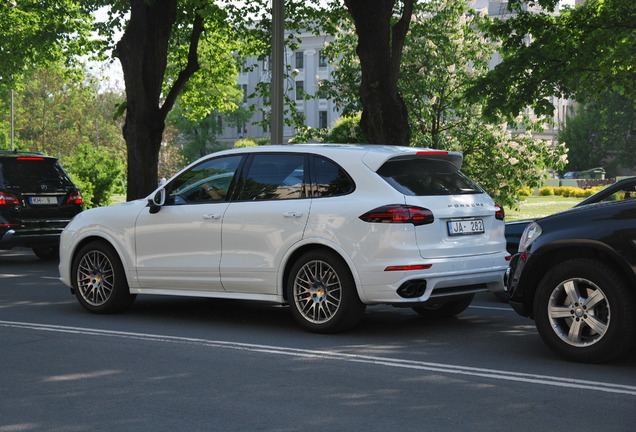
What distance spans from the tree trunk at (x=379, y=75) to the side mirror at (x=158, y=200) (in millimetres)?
7565

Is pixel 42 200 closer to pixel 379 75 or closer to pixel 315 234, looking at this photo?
pixel 379 75

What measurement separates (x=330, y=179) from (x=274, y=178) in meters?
0.67

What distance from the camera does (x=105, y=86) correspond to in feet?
242

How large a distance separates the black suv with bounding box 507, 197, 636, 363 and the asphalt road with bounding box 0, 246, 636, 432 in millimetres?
205

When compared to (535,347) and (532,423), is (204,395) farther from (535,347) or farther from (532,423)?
(535,347)

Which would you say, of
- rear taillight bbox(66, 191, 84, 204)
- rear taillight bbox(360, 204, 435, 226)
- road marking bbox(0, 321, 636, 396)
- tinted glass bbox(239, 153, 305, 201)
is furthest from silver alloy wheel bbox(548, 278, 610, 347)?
rear taillight bbox(66, 191, 84, 204)

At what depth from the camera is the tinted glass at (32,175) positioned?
16.8 metres

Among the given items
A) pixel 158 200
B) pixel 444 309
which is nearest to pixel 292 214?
pixel 158 200

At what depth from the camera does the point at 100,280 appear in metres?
10.5

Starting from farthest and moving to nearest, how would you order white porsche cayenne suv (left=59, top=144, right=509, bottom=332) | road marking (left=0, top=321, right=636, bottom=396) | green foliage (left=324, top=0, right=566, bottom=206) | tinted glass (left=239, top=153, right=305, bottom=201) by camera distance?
green foliage (left=324, top=0, right=566, bottom=206), tinted glass (left=239, top=153, right=305, bottom=201), white porsche cayenne suv (left=59, top=144, right=509, bottom=332), road marking (left=0, top=321, right=636, bottom=396)

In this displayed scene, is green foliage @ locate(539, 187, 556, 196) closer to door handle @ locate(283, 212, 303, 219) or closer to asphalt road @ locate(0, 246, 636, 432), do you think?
asphalt road @ locate(0, 246, 636, 432)

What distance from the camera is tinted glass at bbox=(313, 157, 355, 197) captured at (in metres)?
8.84

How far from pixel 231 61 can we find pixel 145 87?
12.9m

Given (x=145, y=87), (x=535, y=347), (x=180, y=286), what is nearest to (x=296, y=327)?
(x=180, y=286)
